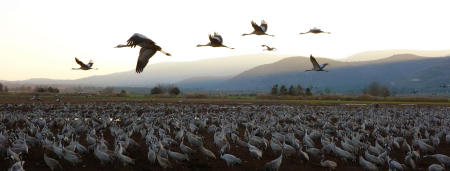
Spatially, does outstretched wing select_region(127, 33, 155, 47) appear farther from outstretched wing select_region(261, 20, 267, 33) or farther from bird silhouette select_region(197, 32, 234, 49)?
outstretched wing select_region(261, 20, 267, 33)

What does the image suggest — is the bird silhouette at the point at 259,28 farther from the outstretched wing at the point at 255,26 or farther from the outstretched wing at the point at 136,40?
the outstretched wing at the point at 136,40

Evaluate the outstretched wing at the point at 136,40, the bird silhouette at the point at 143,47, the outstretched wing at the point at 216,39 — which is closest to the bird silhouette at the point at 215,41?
the outstretched wing at the point at 216,39

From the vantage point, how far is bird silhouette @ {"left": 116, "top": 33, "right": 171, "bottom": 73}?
31.1 feet

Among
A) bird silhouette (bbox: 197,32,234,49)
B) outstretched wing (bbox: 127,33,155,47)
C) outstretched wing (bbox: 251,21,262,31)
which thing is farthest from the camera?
outstretched wing (bbox: 251,21,262,31)

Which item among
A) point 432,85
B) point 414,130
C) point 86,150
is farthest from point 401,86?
point 86,150

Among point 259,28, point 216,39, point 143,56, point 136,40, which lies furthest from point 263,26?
point 136,40

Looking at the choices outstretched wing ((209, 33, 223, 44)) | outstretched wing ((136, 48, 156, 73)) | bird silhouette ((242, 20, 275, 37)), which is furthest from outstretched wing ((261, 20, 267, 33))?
outstretched wing ((136, 48, 156, 73))

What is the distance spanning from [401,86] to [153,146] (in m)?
201

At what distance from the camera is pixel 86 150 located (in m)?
13.5

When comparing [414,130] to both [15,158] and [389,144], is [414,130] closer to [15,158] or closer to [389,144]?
[389,144]

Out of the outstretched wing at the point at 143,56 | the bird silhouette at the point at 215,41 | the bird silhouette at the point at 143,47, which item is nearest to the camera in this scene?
the bird silhouette at the point at 143,47

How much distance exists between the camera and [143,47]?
10820 mm

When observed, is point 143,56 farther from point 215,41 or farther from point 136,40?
point 215,41

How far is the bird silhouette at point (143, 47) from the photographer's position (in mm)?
9492
